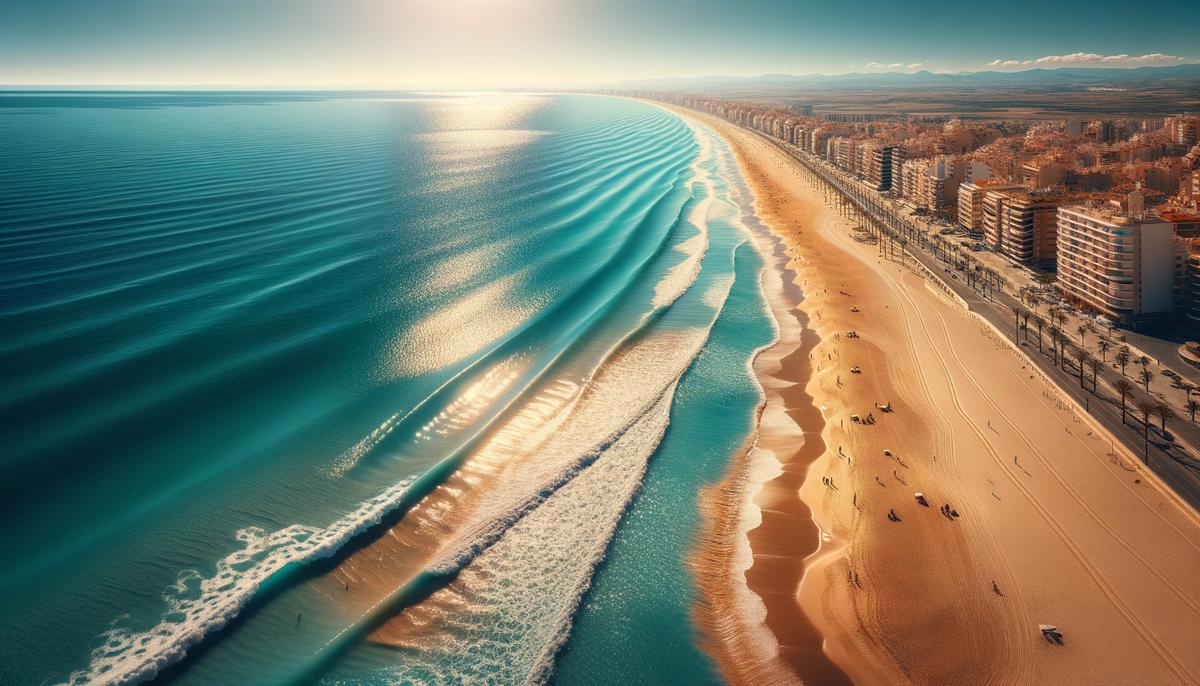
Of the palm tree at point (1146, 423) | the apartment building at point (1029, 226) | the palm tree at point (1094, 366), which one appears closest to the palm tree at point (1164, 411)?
the palm tree at point (1146, 423)

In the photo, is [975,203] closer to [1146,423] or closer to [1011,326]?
[1011,326]

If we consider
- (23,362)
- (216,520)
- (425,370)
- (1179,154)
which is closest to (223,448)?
(216,520)

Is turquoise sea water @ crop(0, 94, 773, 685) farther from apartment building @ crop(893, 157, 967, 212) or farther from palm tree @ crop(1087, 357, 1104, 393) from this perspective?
apartment building @ crop(893, 157, 967, 212)

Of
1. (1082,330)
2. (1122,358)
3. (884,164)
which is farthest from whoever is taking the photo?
(884,164)

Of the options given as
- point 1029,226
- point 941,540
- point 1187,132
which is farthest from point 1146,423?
point 1187,132

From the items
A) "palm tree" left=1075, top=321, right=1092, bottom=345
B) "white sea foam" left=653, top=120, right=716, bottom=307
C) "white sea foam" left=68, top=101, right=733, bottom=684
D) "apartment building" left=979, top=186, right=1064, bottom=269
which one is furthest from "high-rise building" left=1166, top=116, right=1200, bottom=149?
"white sea foam" left=68, top=101, right=733, bottom=684

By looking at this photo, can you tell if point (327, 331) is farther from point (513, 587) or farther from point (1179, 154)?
point (1179, 154)
